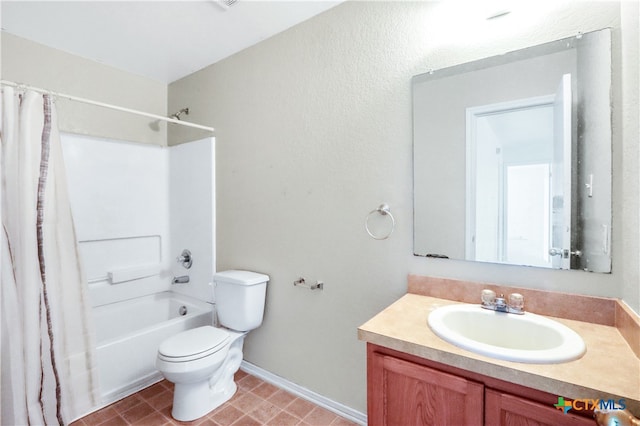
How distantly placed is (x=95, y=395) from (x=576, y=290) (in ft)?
7.99

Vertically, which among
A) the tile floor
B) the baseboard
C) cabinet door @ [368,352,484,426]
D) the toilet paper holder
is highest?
the toilet paper holder

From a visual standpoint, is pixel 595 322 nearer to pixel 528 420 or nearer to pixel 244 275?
pixel 528 420

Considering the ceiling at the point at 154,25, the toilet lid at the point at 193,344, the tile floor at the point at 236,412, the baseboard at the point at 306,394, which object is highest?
the ceiling at the point at 154,25

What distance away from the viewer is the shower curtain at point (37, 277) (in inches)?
55.1

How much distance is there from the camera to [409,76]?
59.9 inches

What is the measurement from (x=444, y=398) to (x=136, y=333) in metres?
1.93

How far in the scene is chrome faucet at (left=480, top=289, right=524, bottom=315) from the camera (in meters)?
1.20

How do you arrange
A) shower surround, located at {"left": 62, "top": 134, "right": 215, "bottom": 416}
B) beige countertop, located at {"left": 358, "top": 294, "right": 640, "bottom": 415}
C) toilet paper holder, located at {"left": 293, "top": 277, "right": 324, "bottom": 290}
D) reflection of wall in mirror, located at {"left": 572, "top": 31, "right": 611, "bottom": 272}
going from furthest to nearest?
shower surround, located at {"left": 62, "top": 134, "right": 215, "bottom": 416}
toilet paper holder, located at {"left": 293, "top": 277, "right": 324, "bottom": 290}
reflection of wall in mirror, located at {"left": 572, "top": 31, "right": 611, "bottom": 272}
beige countertop, located at {"left": 358, "top": 294, "right": 640, "bottom": 415}

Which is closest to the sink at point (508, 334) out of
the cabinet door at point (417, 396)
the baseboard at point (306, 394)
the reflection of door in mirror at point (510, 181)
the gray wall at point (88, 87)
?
the cabinet door at point (417, 396)

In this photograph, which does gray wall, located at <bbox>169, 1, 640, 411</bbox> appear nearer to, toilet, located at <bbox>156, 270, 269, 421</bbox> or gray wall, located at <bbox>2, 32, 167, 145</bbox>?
toilet, located at <bbox>156, 270, 269, 421</bbox>

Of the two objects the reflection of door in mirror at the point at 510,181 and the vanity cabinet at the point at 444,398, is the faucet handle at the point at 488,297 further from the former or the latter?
the vanity cabinet at the point at 444,398

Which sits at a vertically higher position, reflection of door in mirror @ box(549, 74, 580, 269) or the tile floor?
reflection of door in mirror @ box(549, 74, 580, 269)

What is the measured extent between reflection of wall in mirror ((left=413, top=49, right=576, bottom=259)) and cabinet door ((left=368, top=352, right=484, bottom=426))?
0.63m

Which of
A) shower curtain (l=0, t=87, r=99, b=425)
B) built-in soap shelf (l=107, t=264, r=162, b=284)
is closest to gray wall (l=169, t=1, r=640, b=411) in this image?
built-in soap shelf (l=107, t=264, r=162, b=284)
